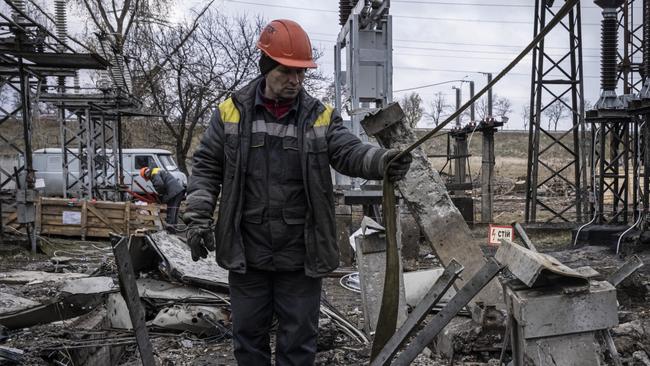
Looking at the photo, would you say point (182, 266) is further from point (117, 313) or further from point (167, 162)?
point (167, 162)

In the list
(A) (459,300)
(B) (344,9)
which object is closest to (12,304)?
(A) (459,300)

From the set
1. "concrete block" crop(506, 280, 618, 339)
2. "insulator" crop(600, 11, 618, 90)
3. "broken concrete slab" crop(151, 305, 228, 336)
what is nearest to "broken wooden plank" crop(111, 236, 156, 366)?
"concrete block" crop(506, 280, 618, 339)

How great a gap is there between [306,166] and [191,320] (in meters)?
2.80

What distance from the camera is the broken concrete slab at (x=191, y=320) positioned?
5.14 m

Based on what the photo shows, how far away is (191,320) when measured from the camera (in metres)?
5.15

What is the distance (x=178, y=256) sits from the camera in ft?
18.8

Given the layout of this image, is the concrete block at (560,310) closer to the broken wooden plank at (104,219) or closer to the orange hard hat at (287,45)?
the orange hard hat at (287,45)

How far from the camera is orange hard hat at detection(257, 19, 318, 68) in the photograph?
2.90 m

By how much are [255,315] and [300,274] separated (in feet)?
1.05

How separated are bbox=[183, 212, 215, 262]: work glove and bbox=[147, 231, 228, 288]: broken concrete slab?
2406 millimetres

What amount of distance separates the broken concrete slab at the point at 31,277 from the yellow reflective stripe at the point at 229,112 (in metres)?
5.53

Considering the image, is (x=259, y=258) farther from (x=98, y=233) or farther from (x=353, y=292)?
(x=98, y=233)

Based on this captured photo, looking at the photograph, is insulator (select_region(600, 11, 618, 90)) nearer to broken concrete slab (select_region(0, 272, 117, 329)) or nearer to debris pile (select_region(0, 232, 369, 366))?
debris pile (select_region(0, 232, 369, 366))

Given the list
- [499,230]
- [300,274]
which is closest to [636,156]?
[499,230]
